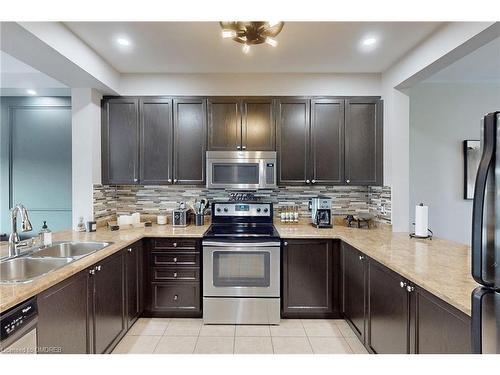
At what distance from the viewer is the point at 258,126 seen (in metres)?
3.30

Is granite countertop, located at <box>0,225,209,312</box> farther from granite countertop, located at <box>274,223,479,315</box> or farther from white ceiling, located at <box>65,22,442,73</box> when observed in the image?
white ceiling, located at <box>65,22,442,73</box>

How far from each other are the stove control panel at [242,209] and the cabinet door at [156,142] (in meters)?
0.66

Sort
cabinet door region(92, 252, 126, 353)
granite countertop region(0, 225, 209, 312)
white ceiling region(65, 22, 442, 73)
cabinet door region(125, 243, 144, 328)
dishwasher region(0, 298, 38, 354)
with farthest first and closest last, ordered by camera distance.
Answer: cabinet door region(125, 243, 144, 328), white ceiling region(65, 22, 442, 73), cabinet door region(92, 252, 126, 353), granite countertop region(0, 225, 209, 312), dishwasher region(0, 298, 38, 354)

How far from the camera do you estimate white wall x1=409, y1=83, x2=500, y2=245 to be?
3559mm

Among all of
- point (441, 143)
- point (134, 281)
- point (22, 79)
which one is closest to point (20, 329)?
point (134, 281)

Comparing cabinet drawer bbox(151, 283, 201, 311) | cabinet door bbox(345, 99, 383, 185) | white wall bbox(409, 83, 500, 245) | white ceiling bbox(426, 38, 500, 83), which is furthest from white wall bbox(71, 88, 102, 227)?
white ceiling bbox(426, 38, 500, 83)

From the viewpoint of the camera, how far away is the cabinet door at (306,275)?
292 centimetres

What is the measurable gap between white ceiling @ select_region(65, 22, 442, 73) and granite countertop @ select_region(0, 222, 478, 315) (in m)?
1.67

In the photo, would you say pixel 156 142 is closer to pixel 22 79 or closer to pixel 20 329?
pixel 22 79

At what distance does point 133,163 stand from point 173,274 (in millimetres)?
1303

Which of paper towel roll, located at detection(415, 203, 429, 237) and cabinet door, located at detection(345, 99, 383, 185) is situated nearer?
paper towel roll, located at detection(415, 203, 429, 237)

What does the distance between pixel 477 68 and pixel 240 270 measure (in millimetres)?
3265

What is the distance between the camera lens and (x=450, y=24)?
2.12 metres
